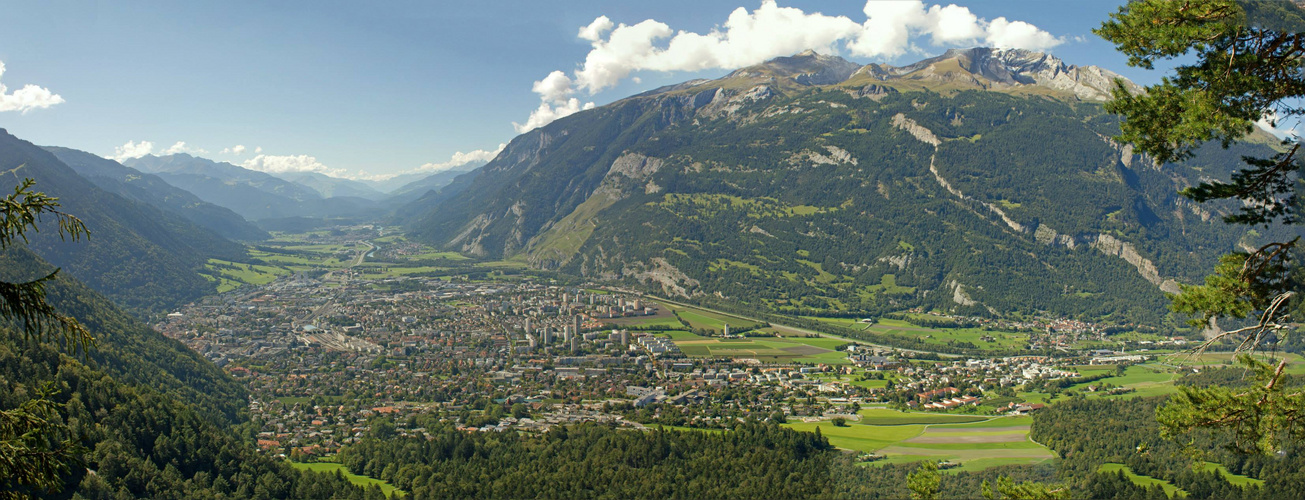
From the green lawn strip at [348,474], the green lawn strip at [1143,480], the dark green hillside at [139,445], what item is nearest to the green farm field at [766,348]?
the green lawn strip at [1143,480]

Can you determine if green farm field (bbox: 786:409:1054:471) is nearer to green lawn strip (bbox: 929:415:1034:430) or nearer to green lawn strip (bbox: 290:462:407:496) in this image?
green lawn strip (bbox: 929:415:1034:430)

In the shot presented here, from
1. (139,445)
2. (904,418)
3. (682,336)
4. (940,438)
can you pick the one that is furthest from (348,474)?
(682,336)

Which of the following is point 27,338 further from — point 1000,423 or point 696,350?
point 696,350

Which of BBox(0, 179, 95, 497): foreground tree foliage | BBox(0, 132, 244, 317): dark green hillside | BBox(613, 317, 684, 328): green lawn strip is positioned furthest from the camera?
BBox(0, 132, 244, 317): dark green hillside

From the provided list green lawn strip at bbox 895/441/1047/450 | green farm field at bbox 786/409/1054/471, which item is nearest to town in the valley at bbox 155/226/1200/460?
green farm field at bbox 786/409/1054/471

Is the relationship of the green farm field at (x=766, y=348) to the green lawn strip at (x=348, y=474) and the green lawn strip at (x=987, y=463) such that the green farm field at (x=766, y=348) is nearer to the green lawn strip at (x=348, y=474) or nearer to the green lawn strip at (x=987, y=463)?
the green lawn strip at (x=987, y=463)
